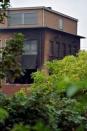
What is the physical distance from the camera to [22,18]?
58625 mm

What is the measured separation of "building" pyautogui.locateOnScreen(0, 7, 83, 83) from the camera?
2205 inches

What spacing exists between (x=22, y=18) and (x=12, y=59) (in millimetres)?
45695

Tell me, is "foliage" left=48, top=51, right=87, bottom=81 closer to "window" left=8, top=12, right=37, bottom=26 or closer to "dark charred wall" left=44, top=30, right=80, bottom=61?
"dark charred wall" left=44, top=30, right=80, bottom=61

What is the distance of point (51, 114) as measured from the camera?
10898 mm

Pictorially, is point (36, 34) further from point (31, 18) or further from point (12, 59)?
point (12, 59)

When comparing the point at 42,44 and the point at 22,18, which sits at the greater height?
the point at 22,18

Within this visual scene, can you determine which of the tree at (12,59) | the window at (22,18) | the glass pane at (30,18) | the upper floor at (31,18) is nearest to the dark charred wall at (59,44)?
the upper floor at (31,18)

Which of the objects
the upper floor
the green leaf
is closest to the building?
the upper floor

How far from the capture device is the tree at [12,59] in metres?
13.2

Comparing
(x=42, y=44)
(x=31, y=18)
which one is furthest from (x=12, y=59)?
(x=31, y=18)

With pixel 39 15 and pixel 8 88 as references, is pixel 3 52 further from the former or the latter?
pixel 39 15

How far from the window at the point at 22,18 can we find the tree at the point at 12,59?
44120 millimetres

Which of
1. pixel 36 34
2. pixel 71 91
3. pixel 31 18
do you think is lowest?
pixel 71 91

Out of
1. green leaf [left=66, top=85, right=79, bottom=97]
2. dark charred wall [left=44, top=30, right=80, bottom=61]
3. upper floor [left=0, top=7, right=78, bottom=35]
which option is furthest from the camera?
upper floor [left=0, top=7, right=78, bottom=35]
